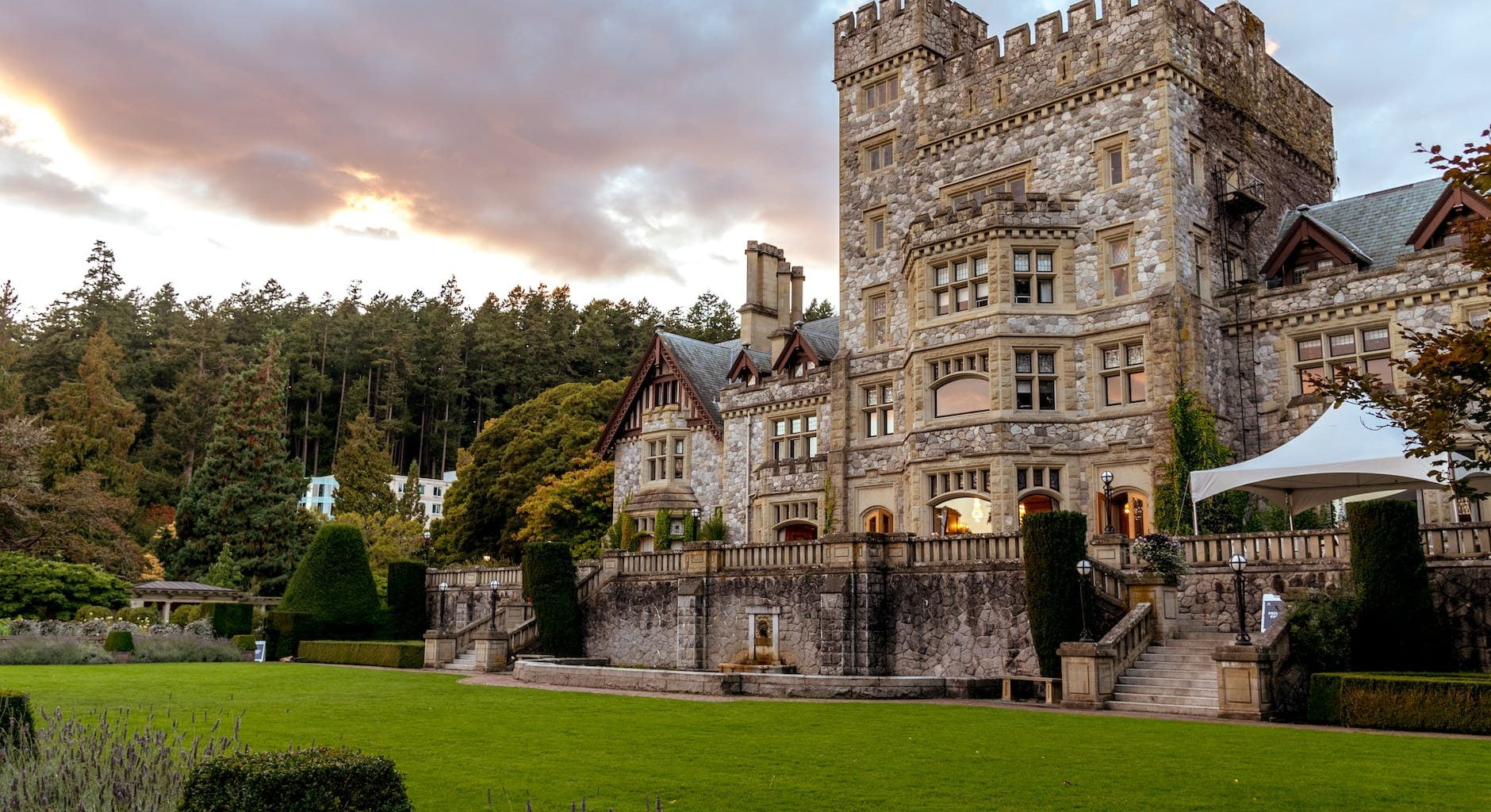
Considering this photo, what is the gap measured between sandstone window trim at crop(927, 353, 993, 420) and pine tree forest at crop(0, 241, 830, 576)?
4754 centimetres

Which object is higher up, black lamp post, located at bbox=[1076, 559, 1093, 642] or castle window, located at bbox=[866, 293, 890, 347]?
castle window, located at bbox=[866, 293, 890, 347]

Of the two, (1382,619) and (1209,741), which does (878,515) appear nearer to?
(1382,619)

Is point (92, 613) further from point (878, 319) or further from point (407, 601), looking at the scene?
point (878, 319)

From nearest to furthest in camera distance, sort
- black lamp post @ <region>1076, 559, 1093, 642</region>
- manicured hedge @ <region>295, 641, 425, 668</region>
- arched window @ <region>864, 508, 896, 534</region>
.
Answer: black lamp post @ <region>1076, 559, 1093, 642</region>, manicured hedge @ <region>295, 641, 425, 668</region>, arched window @ <region>864, 508, 896, 534</region>

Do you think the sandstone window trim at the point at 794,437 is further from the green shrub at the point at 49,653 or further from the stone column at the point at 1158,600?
the green shrub at the point at 49,653

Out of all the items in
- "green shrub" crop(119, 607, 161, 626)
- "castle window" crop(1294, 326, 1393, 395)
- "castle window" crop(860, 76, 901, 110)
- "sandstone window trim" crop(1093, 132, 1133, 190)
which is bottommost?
"green shrub" crop(119, 607, 161, 626)

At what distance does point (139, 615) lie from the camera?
41.3m

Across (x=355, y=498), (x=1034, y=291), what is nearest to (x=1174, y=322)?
(x=1034, y=291)

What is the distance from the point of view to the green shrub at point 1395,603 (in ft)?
62.2

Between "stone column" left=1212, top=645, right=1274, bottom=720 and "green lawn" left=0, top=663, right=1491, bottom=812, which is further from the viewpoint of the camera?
"stone column" left=1212, top=645, right=1274, bottom=720

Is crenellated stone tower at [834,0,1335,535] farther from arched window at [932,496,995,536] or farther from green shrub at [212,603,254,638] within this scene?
green shrub at [212,603,254,638]

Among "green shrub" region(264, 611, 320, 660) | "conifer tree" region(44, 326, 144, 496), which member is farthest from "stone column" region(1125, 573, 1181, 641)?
"conifer tree" region(44, 326, 144, 496)

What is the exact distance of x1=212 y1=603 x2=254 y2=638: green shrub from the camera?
38.7 m

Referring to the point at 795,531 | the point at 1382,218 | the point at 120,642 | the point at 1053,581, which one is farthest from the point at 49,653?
the point at 1382,218
